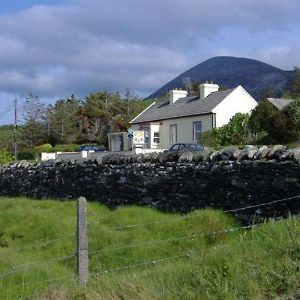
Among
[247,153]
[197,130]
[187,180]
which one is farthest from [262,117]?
[247,153]

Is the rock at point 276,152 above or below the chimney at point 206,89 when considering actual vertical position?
below

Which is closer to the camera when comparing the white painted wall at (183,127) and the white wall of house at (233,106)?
the white wall of house at (233,106)

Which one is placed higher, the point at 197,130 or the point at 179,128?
the point at 179,128

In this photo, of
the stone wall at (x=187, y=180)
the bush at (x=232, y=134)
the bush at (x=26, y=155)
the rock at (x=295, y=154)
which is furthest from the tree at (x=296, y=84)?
the rock at (x=295, y=154)

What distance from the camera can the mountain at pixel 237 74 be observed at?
130 m

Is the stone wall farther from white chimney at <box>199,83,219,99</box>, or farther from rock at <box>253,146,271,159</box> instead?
white chimney at <box>199,83,219,99</box>

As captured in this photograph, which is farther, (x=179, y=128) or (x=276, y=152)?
(x=179, y=128)

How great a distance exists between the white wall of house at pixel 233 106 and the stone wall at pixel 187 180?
27.4 meters

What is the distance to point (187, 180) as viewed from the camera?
13469 millimetres

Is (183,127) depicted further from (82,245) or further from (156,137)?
(82,245)

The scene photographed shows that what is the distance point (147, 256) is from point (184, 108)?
39841mm

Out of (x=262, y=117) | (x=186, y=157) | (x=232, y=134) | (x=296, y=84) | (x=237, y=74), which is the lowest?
(x=186, y=157)

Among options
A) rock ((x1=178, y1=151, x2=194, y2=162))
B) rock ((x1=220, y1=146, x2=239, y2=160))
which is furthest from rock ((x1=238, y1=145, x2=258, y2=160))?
rock ((x1=178, y1=151, x2=194, y2=162))

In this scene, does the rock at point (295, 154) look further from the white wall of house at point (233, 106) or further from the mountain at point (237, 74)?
the mountain at point (237, 74)
